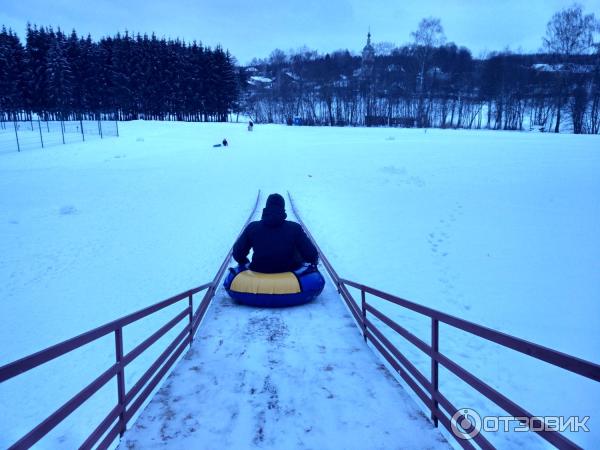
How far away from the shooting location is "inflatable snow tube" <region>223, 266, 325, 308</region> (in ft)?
16.9

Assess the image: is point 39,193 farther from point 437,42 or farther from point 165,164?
point 437,42

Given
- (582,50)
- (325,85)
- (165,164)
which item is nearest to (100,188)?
(165,164)

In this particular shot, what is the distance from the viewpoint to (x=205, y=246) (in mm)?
10773

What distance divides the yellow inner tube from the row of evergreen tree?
59196 millimetres

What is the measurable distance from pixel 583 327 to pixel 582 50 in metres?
41.0

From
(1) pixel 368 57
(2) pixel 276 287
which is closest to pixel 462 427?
(2) pixel 276 287

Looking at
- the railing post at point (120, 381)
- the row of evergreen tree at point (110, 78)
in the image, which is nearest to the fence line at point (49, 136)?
the row of evergreen tree at point (110, 78)

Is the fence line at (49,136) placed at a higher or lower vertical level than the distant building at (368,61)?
lower

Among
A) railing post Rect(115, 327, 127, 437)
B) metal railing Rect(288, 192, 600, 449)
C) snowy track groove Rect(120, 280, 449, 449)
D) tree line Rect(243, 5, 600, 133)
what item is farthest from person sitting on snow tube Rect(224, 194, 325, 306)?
tree line Rect(243, 5, 600, 133)

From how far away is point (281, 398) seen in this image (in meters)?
3.19

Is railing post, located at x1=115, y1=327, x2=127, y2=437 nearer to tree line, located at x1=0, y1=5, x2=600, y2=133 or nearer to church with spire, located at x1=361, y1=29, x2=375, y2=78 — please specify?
tree line, located at x1=0, y1=5, x2=600, y2=133

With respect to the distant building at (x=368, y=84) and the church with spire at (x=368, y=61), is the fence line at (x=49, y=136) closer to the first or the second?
the distant building at (x=368, y=84)

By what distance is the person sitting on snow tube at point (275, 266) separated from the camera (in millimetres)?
5129

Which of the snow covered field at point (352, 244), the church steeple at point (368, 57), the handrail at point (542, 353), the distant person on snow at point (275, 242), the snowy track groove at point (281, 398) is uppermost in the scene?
the church steeple at point (368, 57)
